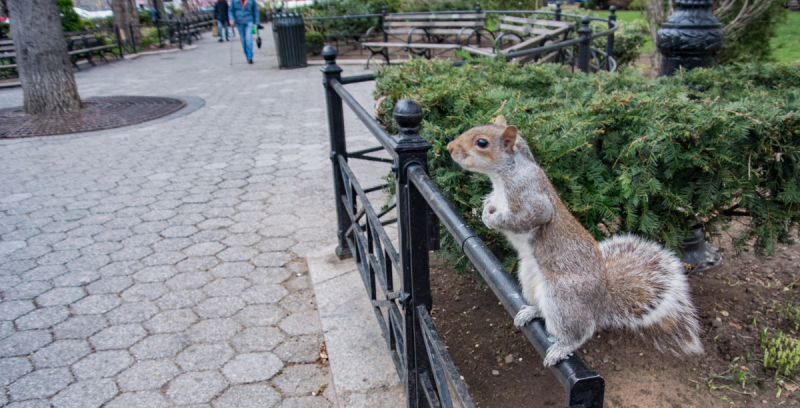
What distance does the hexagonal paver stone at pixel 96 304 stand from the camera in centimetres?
339

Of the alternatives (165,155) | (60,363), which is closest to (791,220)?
(60,363)

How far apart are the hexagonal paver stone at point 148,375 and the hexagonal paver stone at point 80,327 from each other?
505 mm

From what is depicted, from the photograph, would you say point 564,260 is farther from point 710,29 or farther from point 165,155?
point 165,155

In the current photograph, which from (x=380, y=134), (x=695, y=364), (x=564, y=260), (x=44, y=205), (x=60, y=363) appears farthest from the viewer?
(x=44, y=205)

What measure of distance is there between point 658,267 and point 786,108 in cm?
110

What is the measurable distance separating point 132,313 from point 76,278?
732mm

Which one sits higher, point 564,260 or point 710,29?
point 710,29

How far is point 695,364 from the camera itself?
256 cm

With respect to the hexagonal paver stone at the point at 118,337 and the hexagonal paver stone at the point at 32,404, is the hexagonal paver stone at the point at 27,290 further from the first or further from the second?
the hexagonal paver stone at the point at 32,404

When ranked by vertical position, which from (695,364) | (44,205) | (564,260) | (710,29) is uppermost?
(710,29)

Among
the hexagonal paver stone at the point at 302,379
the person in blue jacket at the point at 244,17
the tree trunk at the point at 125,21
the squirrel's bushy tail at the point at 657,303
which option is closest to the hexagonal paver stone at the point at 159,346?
the hexagonal paver stone at the point at 302,379

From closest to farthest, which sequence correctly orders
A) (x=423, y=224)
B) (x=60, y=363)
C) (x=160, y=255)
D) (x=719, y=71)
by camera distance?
(x=423, y=224), (x=60, y=363), (x=719, y=71), (x=160, y=255)

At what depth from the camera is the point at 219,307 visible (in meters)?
3.42

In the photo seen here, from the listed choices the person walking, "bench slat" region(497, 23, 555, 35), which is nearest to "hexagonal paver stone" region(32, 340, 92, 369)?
"bench slat" region(497, 23, 555, 35)
